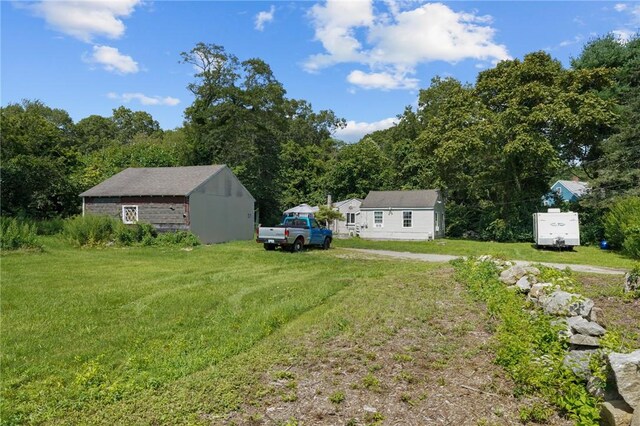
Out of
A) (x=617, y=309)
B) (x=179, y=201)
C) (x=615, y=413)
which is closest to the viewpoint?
(x=615, y=413)

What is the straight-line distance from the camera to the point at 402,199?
1229 inches

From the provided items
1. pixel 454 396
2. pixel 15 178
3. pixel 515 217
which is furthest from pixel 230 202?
pixel 454 396

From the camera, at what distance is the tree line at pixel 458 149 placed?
87.3 ft

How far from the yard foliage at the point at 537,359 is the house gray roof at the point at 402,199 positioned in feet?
79.5

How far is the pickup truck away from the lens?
60.8 ft

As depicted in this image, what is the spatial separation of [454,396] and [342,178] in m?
37.8

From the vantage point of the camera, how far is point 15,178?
88.1 ft

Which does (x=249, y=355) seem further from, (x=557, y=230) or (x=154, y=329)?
(x=557, y=230)

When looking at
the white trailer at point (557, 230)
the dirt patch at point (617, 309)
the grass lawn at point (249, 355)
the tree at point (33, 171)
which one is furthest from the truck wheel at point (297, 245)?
the tree at point (33, 171)

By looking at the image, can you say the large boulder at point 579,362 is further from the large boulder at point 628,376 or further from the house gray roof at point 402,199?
the house gray roof at point 402,199

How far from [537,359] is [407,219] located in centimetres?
2661

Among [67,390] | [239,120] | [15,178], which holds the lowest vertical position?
[67,390]

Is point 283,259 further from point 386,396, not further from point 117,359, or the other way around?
point 386,396

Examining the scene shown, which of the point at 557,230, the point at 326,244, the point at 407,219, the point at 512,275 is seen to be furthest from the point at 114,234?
the point at 557,230
